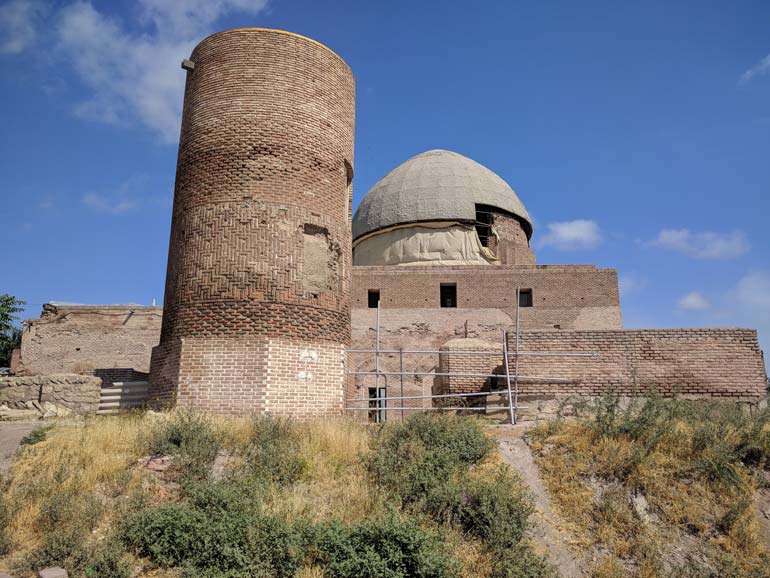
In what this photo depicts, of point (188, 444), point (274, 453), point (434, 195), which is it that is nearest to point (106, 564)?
point (188, 444)

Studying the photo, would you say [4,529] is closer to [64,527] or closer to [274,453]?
[64,527]

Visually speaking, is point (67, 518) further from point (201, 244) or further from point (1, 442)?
point (201, 244)

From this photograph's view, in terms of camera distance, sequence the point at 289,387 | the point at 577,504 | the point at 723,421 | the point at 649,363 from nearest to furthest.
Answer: the point at 577,504 < the point at 723,421 < the point at 289,387 < the point at 649,363

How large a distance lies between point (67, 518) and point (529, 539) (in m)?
4.90

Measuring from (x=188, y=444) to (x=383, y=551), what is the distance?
3.39 m

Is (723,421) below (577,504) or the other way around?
the other way around

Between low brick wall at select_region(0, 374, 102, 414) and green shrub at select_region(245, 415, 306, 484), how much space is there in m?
4.77

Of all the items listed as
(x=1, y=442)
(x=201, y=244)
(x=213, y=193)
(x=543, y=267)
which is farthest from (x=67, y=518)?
(x=543, y=267)

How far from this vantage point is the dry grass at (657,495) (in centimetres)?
683

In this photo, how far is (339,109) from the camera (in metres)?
12.8

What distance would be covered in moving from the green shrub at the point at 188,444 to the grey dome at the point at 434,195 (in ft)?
52.9

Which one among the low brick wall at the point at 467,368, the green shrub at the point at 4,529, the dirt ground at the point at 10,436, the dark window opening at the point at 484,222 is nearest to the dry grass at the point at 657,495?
the low brick wall at the point at 467,368

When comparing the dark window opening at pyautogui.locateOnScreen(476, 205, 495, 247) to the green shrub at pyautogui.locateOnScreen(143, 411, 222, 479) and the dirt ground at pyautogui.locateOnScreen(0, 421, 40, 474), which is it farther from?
the dirt ground at pyautogui.locateOnScreen(0, 421, 40, 474)

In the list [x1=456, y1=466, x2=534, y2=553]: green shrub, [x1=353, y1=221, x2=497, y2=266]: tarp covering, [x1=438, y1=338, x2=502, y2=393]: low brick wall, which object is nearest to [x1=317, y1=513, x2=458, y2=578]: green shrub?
[x1=456, y1=466, x2=534, y2=553]: green shrub
